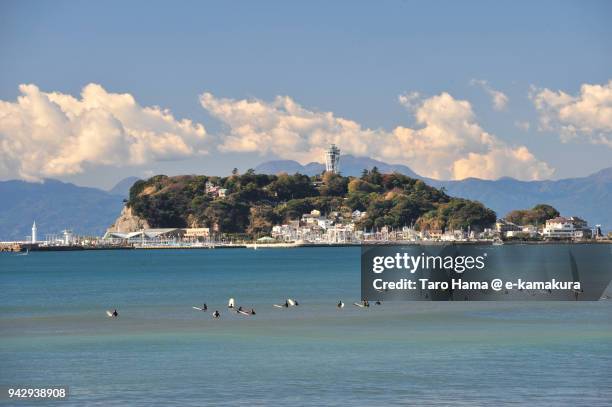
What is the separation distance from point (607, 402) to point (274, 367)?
1223cm

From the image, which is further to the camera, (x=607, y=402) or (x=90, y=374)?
(x=90, y=374)

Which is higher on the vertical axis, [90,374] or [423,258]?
[423,258]

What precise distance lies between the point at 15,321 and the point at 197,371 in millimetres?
25075

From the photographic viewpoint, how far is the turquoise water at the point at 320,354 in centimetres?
3406

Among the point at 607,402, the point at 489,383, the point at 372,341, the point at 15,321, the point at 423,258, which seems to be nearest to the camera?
the point at 607,402

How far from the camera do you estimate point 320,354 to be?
43.0 metres

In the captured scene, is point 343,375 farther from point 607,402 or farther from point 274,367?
point 607,402

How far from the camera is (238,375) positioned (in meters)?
37.9

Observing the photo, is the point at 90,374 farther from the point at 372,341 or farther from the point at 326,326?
the point at 326,326

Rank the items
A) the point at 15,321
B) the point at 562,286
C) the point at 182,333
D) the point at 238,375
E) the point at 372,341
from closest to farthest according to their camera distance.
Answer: the point at 238,375, the point at 372,341, the point at 182,333, the point at 15,321, the point at 562,286

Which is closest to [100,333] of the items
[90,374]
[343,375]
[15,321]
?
[15,321]

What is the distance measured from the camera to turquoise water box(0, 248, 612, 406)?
34.1m

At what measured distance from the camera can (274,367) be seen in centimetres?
3959

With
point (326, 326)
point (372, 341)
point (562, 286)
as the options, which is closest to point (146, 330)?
point (326, 326)
